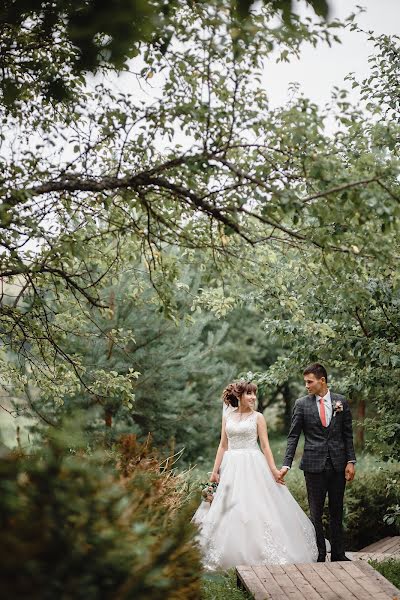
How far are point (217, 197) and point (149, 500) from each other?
224 cm

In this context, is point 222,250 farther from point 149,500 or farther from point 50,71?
point 149,500

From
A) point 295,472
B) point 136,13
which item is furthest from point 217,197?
point 295,472

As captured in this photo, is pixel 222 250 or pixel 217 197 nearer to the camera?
pixel 217 197

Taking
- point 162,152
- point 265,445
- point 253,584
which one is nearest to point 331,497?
point 265,445

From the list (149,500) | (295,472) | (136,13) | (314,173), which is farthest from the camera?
(295,472)

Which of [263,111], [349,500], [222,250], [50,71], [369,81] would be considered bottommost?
[349,500]

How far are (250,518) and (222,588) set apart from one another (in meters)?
1.30

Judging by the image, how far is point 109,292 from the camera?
1519 cm

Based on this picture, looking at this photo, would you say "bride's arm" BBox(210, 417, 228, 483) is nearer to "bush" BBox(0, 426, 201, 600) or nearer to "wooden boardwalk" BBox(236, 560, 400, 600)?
"wooden boardwalk" BBox(236, 560, 400, 600)

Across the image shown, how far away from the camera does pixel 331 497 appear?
23.6 feet

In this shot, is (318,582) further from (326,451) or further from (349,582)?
(326,451)

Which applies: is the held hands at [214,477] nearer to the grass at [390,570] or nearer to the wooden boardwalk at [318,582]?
the grass at [390,570]

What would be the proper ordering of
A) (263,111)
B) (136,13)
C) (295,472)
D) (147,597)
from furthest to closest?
(295,472), (263,111), (136,13), (147,597)

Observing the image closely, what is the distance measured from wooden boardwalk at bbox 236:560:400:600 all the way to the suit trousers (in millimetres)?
1285
